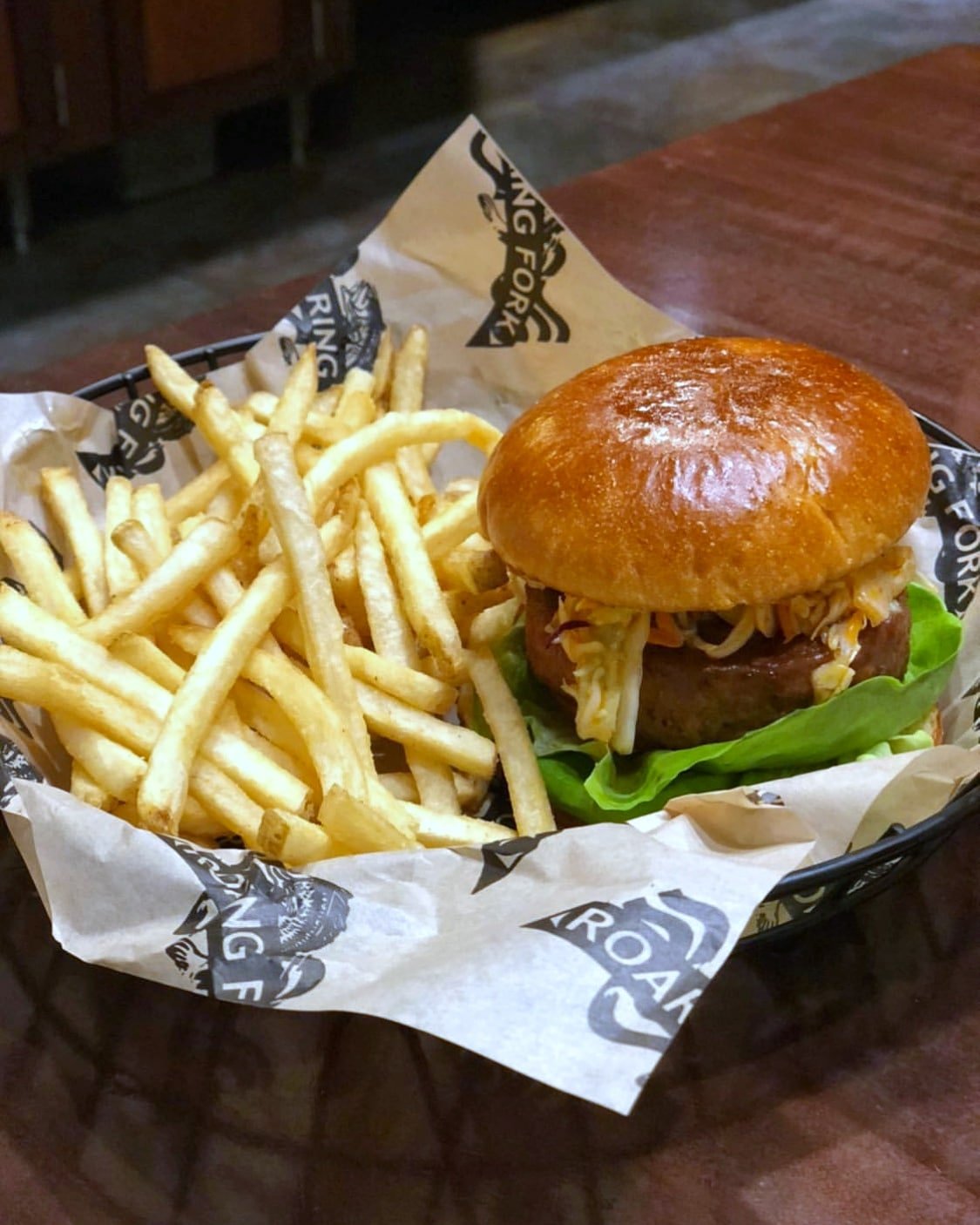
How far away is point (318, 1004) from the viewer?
3.92 feet

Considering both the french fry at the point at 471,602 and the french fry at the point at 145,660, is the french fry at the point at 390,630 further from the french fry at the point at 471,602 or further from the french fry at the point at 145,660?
the french fry at the point at 145,660

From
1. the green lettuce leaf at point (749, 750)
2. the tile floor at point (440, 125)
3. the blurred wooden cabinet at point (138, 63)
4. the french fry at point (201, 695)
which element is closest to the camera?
the french fry at point (201, 695)

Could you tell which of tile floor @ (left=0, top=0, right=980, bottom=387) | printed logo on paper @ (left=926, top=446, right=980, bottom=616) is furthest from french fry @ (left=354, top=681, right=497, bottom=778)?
tile floor @ (left=0, top=0, right=980, bottom=387)

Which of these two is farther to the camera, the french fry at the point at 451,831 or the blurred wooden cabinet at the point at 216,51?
the blurred wooden cabinet at the point at 216,51

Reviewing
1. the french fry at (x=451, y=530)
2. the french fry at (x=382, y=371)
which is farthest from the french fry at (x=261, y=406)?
the french fry at (x=451, y=530)

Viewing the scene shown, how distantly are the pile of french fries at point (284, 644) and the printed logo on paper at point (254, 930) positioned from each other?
51 millimetres

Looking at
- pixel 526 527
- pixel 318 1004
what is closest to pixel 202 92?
pixel 526 527

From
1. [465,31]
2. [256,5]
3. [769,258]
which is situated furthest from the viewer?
[465,31]

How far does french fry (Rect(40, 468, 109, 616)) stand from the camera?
1885 millimetres

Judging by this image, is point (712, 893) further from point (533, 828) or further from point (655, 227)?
point (655, 227)

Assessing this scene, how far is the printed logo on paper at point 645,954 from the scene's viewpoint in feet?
3.56

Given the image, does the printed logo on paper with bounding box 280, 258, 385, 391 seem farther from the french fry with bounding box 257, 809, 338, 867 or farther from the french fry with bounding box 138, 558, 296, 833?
the french fry with bounding box 257, 809, 338, 867

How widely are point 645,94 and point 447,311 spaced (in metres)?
6.14

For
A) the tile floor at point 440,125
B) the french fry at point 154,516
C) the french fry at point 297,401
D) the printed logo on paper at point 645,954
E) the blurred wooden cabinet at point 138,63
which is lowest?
the tile floor at point 440,125
